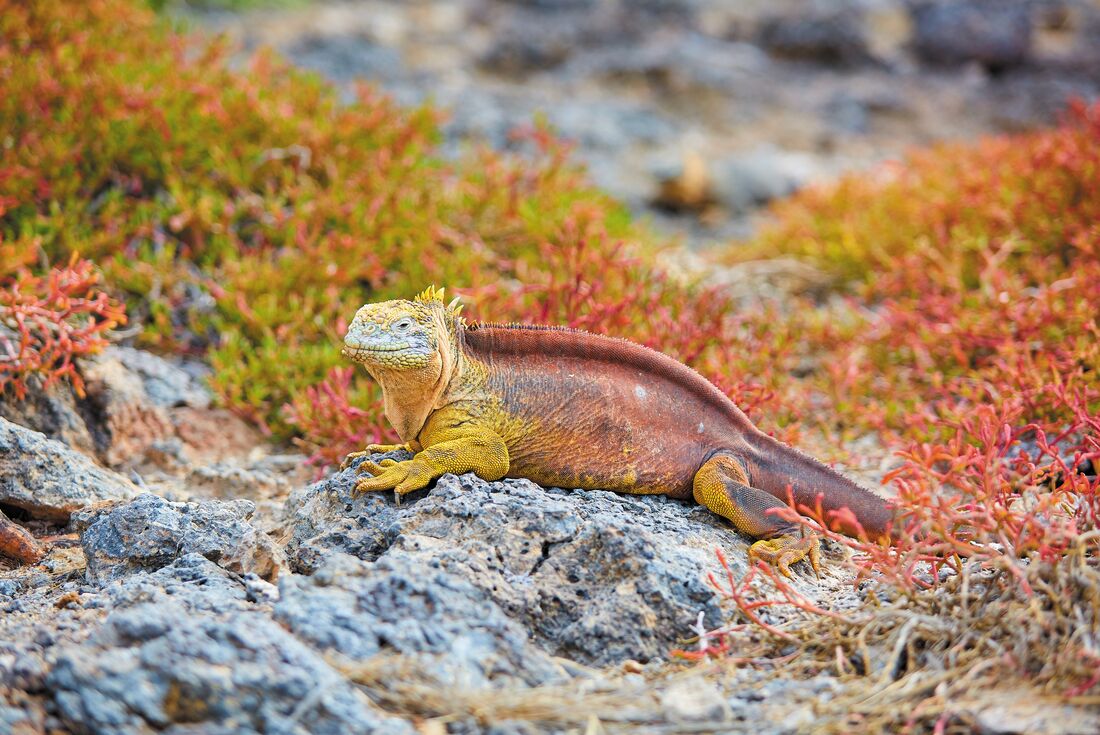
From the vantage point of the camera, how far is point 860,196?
9.65m

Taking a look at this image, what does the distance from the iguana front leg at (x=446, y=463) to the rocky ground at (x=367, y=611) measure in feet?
0.20

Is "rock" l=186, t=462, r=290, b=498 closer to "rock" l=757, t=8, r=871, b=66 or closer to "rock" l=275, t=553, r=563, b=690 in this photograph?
"rock" l=275, t=553, r=563, b=690

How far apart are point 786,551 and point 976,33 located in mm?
12975

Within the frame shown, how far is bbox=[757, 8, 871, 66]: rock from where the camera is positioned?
14594 millimetres

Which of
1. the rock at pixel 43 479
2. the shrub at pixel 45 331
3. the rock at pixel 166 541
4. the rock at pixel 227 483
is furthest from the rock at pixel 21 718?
the shrub at pixel 45 331

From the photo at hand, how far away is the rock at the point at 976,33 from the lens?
14.3 m

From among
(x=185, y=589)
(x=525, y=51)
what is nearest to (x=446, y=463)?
(x=185, y=589)

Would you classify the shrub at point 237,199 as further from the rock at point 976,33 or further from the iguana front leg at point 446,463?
the rock at point 976,33

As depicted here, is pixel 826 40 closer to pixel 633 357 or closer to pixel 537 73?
pixel 537 73

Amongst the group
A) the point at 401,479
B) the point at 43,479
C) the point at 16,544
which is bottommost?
the point at 16,544

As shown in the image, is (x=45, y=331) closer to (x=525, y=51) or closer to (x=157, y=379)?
(x=157, y=379)

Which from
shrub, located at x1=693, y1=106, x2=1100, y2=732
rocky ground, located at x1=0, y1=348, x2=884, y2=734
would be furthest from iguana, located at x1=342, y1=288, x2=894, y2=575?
shrub, located at x1=693, y1=106, x2=1100, y2=732

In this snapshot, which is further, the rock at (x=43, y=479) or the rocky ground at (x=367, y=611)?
the rock at (x=43, y=479)

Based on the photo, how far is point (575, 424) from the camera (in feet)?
12.8
